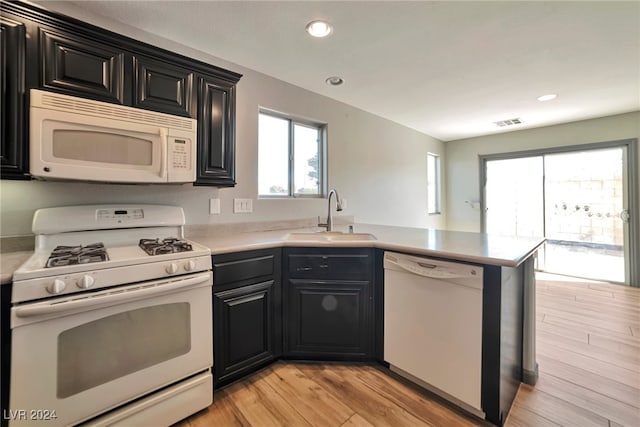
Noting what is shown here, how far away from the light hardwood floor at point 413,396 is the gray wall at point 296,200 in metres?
1.26

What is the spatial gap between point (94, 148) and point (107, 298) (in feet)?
2.68

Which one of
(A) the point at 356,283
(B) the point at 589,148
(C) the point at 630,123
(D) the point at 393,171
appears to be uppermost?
(C) the point at 630,123

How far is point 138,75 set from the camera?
5.18ft

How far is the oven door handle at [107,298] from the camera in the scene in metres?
1.04

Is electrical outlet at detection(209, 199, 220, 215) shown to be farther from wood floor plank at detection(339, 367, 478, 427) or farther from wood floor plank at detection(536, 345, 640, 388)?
wood floor plank at detection(536, 345, 640, 388)

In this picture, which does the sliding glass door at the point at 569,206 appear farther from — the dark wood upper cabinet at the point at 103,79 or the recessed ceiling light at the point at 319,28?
the dark wood upper cabinet at the point at 103,79

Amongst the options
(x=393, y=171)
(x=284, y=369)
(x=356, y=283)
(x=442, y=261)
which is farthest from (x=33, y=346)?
(x=393, y=171)

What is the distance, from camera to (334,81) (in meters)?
2.63

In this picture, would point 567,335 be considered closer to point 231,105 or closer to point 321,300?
point 321,300

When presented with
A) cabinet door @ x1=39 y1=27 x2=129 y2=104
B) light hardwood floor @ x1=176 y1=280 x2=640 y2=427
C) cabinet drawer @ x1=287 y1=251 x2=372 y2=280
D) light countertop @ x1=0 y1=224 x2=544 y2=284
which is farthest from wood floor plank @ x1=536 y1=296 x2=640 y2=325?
cabinet door @ x1=39 y1=27 x2=129 y2=104

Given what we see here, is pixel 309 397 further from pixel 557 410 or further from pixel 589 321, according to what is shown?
pixel 589 321

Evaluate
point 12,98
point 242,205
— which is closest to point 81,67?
point 12,98

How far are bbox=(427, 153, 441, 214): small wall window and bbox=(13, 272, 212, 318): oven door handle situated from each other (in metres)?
4.55

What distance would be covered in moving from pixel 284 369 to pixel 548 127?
5.03 m
